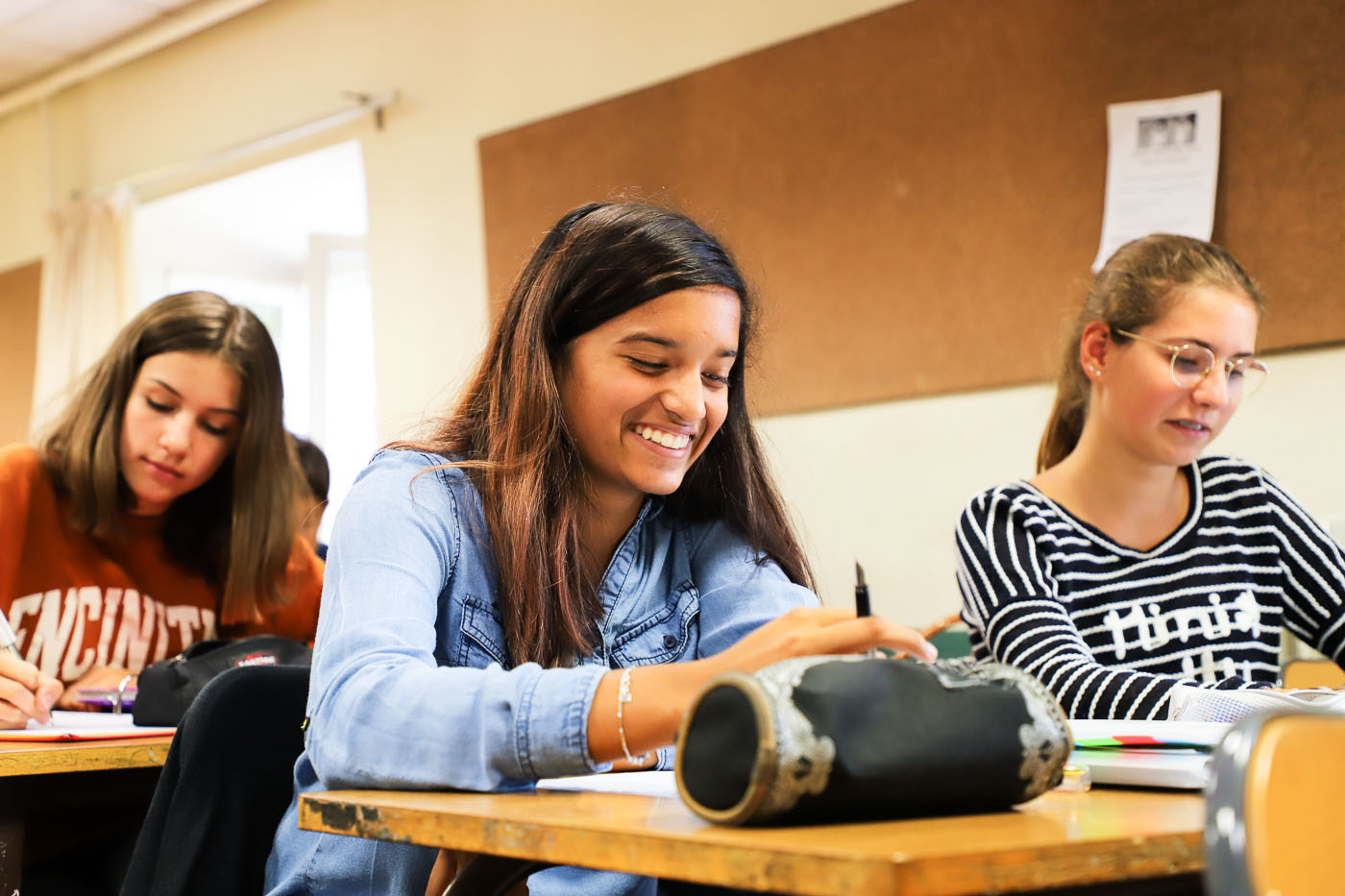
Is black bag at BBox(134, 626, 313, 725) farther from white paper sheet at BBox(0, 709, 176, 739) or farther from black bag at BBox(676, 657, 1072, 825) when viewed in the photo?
black bag at BBox(676, 657, 1072, 825)

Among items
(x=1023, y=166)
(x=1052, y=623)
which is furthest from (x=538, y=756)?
(x=1023, y=166)

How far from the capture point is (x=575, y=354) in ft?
4.65

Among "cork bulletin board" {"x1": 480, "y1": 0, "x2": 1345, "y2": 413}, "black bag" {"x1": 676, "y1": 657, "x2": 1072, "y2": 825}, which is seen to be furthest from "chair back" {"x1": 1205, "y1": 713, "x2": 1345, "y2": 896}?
"cork bulletin board" {"x1": 480, "y1": 0, "x2": 1345, "y2": 413}

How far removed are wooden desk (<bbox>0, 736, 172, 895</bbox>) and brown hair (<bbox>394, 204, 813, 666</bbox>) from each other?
0.50 m

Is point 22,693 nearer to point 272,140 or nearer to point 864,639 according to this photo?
point 864,639

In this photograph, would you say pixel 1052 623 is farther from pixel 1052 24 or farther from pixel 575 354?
pixel 1052 24

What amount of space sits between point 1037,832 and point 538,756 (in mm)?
386

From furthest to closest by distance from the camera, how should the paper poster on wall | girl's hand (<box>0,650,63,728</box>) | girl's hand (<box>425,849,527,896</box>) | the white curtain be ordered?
the white curtain, the paper poster on wall, girl's hand (<box>0,650,63,728</box>), girl's hand (<box>425,849,527,896</box>)

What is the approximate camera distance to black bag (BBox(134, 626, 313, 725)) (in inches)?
72.2

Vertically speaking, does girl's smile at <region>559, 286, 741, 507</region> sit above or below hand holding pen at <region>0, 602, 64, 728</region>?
above

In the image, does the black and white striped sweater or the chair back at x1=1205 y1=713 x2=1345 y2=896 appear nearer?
the chair back at x1=1205 y1=713 x2=1345 y2=896

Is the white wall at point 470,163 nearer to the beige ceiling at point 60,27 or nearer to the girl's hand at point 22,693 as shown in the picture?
the beige ceiling at point 60,27

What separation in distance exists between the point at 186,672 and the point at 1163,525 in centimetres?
139

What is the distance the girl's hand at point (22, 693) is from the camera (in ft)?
5.72
